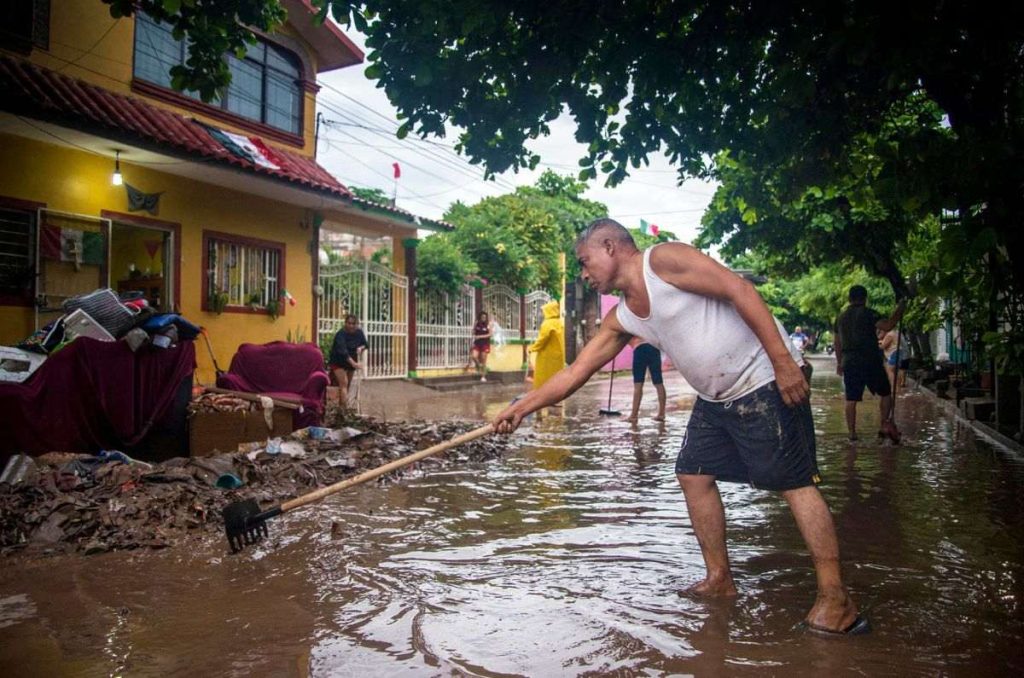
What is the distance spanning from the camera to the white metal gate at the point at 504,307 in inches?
840

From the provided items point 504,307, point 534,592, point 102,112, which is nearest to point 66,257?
point 102,112

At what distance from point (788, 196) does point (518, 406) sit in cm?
422

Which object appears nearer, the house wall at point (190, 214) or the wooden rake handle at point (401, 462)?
the wooden rake handle at point (401, 462)

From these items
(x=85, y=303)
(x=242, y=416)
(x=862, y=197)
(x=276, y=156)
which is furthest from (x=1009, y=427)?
(x=276, y=156)

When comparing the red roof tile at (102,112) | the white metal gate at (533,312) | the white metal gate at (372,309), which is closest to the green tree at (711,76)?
the red roof tile at (102,112)

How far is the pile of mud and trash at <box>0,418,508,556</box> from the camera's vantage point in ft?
14.3

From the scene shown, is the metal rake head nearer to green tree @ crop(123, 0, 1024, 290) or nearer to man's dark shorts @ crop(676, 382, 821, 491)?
man's dark shorts @ crop(676, 382, 821, 491)

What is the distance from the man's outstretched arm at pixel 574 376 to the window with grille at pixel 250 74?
9617mm

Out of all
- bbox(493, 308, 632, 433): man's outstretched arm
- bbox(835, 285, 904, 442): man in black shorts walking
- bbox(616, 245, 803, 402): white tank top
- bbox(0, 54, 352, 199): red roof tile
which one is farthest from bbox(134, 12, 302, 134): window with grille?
bbox(616, 245, 803, 402): white tank top

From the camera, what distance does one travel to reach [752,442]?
10.4ft

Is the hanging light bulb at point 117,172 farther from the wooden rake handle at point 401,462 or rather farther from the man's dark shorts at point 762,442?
the man's dark shorts at point 762,442

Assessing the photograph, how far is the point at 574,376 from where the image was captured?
3.59 metres

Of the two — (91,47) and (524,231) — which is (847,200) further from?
(524,231)

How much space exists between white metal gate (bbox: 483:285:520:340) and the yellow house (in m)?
6.39
